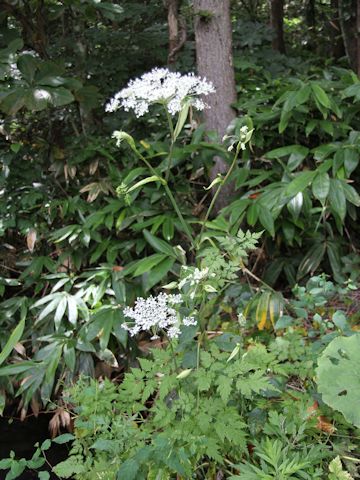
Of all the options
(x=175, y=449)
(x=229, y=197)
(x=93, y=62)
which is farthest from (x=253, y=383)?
(x=93, y=62)

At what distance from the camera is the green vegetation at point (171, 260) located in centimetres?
137

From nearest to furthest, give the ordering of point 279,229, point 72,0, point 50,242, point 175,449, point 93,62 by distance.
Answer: point 175,449 → point 279,229 → point 72,0 → point 50,242 → point 93,62

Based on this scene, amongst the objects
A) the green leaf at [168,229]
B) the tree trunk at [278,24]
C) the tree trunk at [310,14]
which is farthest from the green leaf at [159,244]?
the tree trunk at [310,14]

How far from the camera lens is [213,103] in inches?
112

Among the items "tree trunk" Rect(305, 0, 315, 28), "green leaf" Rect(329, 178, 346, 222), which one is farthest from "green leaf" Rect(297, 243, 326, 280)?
"tree trunk" Rect(305, 0, 315, 28)

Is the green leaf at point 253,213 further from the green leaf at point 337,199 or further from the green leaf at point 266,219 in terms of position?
the green leaf at point 337,199

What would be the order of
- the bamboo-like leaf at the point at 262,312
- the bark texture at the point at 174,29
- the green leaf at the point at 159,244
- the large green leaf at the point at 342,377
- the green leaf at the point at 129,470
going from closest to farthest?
the green leaf at the point at 129,470 → the large green leaf at the point at 342,377 → the bamboo-like leaf at the point at 262,312 → the green leaf at the point at 159,244 → the bark texture at the point at 174,29

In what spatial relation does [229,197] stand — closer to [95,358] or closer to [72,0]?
[95,358]

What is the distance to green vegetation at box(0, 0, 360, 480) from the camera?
1.37 m

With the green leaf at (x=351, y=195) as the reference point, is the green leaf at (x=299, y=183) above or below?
above

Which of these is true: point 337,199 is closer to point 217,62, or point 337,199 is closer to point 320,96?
point 320,96

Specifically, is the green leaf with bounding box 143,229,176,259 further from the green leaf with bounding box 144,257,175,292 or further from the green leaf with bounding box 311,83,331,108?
the green leaf with bounding box 311,83,331,108

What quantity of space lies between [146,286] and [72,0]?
5.03 feet

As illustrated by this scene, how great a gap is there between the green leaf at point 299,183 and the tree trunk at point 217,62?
0.51 metres
